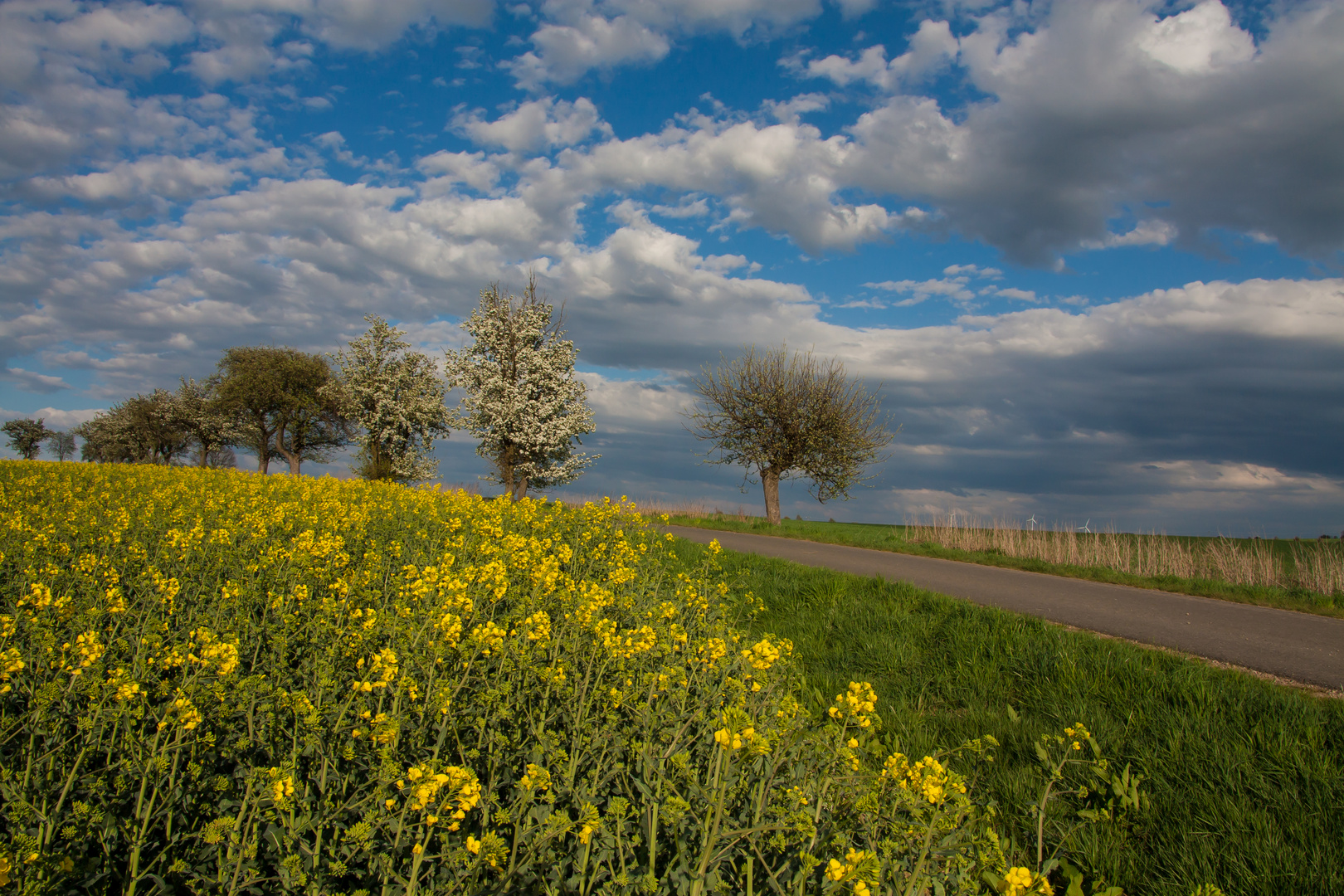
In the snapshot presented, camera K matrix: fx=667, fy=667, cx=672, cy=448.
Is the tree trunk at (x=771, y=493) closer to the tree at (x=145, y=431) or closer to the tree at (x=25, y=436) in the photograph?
the tree at (x=145, y=431)

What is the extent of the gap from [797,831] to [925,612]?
6686 mm

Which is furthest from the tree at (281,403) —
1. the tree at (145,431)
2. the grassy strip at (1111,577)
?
the grassy strip at (1111,577)

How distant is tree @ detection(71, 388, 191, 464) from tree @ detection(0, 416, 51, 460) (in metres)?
23.0

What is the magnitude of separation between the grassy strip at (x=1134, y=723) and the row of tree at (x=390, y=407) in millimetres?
23097

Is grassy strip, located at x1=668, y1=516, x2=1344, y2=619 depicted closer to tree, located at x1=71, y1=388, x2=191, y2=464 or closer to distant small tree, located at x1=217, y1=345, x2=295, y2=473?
distant small tree, located at x1=217, y1=345, x2=295, y2=473

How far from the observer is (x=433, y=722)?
3000mm

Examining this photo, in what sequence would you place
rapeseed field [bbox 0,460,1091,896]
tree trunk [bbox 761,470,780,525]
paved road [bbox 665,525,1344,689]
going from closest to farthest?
rapeseed field [bbox 0,460,1091,896], paved road [bbox 665,525,1344,689], tree trunk [bbox 761,470,780,525]

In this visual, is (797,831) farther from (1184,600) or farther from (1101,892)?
(1184,600)

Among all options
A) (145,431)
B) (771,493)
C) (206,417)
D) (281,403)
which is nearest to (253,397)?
(281,403)

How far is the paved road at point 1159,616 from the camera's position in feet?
23.3

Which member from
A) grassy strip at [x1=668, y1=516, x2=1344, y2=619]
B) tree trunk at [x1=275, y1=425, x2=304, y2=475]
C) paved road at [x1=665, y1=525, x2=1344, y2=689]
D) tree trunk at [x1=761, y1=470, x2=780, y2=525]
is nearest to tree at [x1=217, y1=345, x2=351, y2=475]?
tree trunk at [x1=275, y1=425, x2=304, y2=475]

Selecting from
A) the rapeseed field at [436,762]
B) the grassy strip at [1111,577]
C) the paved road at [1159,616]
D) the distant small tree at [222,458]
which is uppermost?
the distant small tree at [222,458]

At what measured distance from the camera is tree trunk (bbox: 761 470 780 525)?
88.0 ft

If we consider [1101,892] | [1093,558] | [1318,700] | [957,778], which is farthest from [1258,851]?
[1093,558]
